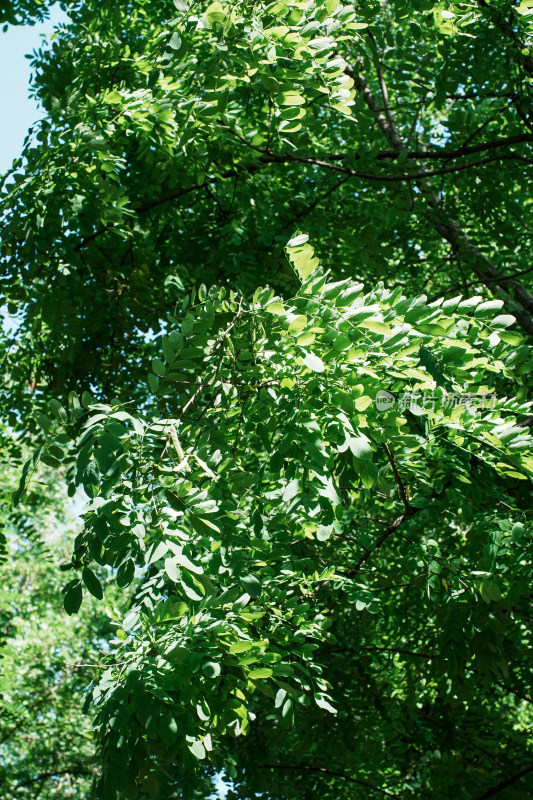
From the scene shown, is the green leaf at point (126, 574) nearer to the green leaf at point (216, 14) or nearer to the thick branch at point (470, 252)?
the green leaf at point (216, 14)

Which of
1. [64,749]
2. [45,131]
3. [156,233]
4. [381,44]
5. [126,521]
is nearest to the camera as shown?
[126,521]

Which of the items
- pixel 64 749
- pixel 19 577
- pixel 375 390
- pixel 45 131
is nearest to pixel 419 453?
pixel 375 390

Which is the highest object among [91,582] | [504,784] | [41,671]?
[41,671]

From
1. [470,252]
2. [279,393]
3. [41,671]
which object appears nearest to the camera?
[279,393]

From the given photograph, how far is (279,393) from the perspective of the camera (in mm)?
2611

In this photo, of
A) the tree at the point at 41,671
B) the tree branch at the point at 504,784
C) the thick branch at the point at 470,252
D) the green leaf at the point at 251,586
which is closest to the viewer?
the green leaf at the point at 251,586

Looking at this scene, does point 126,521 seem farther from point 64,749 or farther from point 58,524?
point 58,524

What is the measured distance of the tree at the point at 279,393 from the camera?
2270mm

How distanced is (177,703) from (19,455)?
3.84 m

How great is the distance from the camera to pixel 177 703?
2176mm

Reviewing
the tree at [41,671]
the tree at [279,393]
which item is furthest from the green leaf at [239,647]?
the tree at [41,671]

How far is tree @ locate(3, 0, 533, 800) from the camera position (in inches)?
89.4

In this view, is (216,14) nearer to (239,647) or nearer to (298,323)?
(298,323)

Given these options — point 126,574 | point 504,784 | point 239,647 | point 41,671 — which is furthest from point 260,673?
point 41,671
